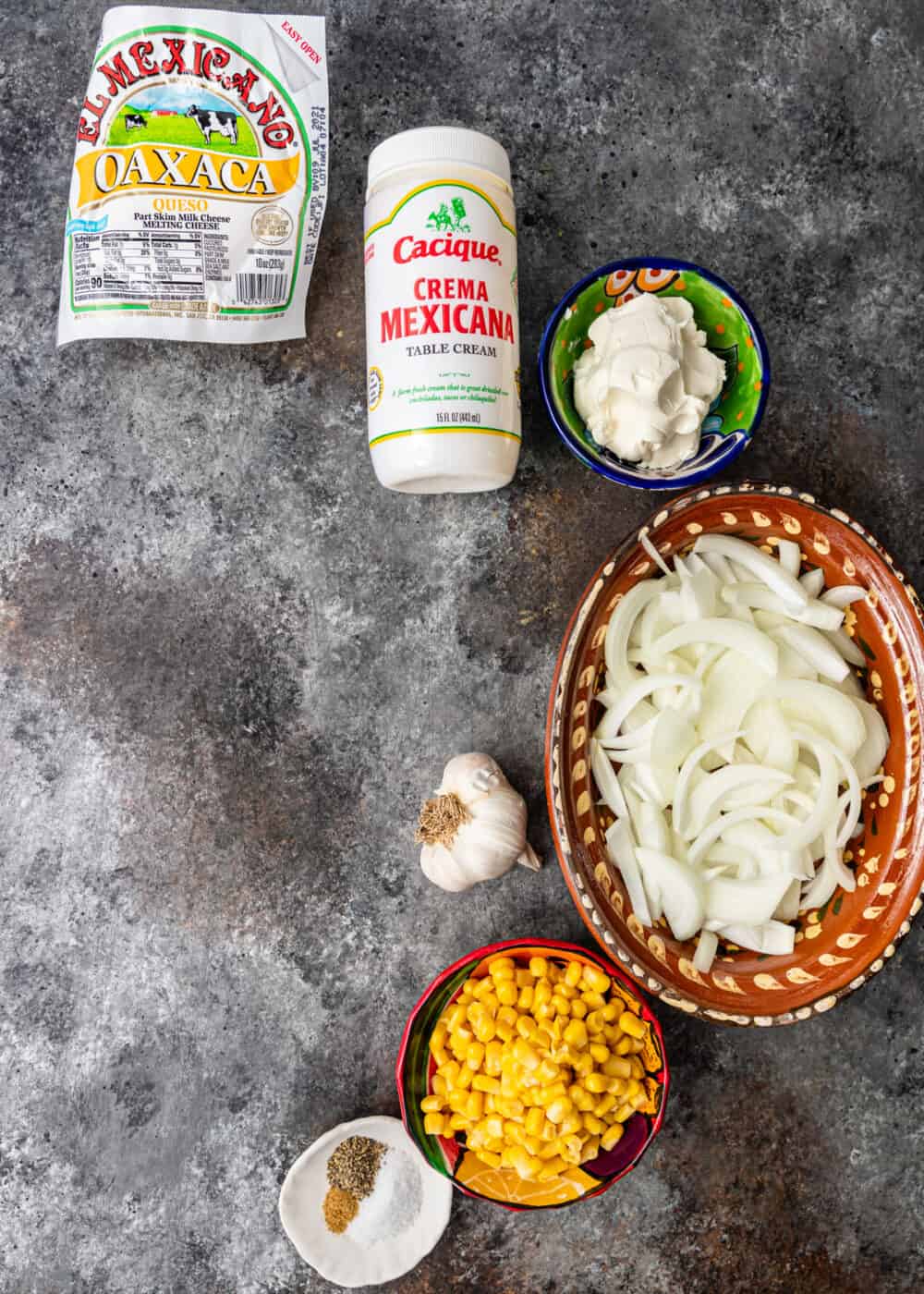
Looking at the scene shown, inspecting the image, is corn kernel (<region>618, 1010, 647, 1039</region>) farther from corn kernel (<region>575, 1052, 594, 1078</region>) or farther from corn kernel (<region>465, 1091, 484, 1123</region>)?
corn kernel (<region>465, 1091, 484, 1123</region>)

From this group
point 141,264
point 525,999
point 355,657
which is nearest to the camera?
point 525,999

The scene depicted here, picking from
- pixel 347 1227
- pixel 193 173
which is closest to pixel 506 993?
pixel 347 1227

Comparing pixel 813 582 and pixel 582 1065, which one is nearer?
pixel 582 1065

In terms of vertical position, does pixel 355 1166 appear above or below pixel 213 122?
below

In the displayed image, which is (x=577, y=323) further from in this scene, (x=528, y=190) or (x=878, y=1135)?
(x=878, y=1135)

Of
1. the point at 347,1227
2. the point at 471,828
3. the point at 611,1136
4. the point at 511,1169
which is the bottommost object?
the point at 347,1227

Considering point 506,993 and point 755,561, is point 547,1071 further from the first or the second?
point 755,561

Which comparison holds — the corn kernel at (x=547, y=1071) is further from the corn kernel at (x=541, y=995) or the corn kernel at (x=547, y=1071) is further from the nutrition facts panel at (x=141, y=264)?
the nutrition facts panel at (x=141, y=264)
